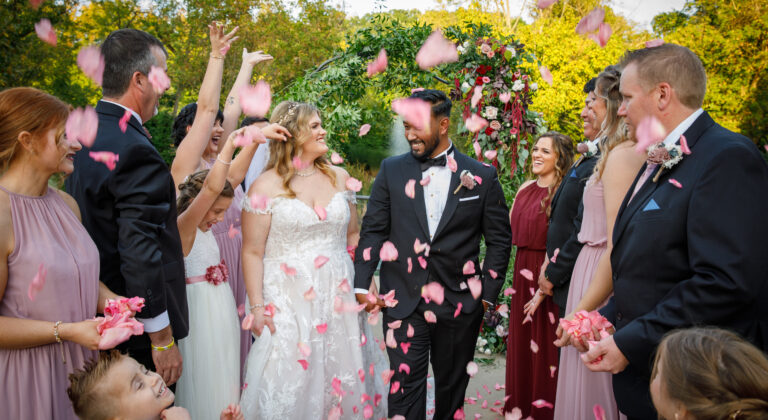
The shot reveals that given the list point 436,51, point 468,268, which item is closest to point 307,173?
point 468,268

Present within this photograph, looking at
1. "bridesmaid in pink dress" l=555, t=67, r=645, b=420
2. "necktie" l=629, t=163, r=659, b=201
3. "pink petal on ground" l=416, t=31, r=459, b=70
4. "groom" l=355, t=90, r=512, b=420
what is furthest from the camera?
"pink petal on ground" l=416, t=31, r=459, b=70

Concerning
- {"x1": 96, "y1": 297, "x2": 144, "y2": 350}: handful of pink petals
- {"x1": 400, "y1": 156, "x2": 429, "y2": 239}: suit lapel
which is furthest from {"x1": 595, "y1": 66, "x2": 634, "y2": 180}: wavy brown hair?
{"x1": 96, "y1": 297, "x2": 144, "y2": 350}: handful of pink petals

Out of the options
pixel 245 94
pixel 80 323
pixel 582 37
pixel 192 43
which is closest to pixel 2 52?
pixel 192 43

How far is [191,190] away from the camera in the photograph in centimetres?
345

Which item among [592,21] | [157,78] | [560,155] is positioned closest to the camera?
[157,78]

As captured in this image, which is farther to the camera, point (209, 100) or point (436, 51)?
point (436, 51)

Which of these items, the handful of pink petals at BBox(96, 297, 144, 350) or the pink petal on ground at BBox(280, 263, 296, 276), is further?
the pink petal on ground at BBox(280, 263, 296, 276)

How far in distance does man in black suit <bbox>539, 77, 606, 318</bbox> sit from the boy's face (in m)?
2.33

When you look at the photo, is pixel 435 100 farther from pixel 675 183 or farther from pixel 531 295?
pixel 675 183

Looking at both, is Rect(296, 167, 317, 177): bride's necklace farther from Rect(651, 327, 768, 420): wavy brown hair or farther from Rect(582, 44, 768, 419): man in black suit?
A: Rect(651, 327, 768, 420): wavy brown hair

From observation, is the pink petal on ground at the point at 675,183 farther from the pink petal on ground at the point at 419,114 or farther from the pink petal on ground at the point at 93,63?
the pink petal on ground at the point at 93,63

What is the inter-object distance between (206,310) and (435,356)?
4.84 feet

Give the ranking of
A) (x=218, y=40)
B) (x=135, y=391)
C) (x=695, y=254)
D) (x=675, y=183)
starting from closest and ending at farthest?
(x=695, y=254), (x=675, y=183), (x=135, y=391), (x=218, y=40)

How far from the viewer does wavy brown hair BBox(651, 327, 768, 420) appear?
1489 millimetres
